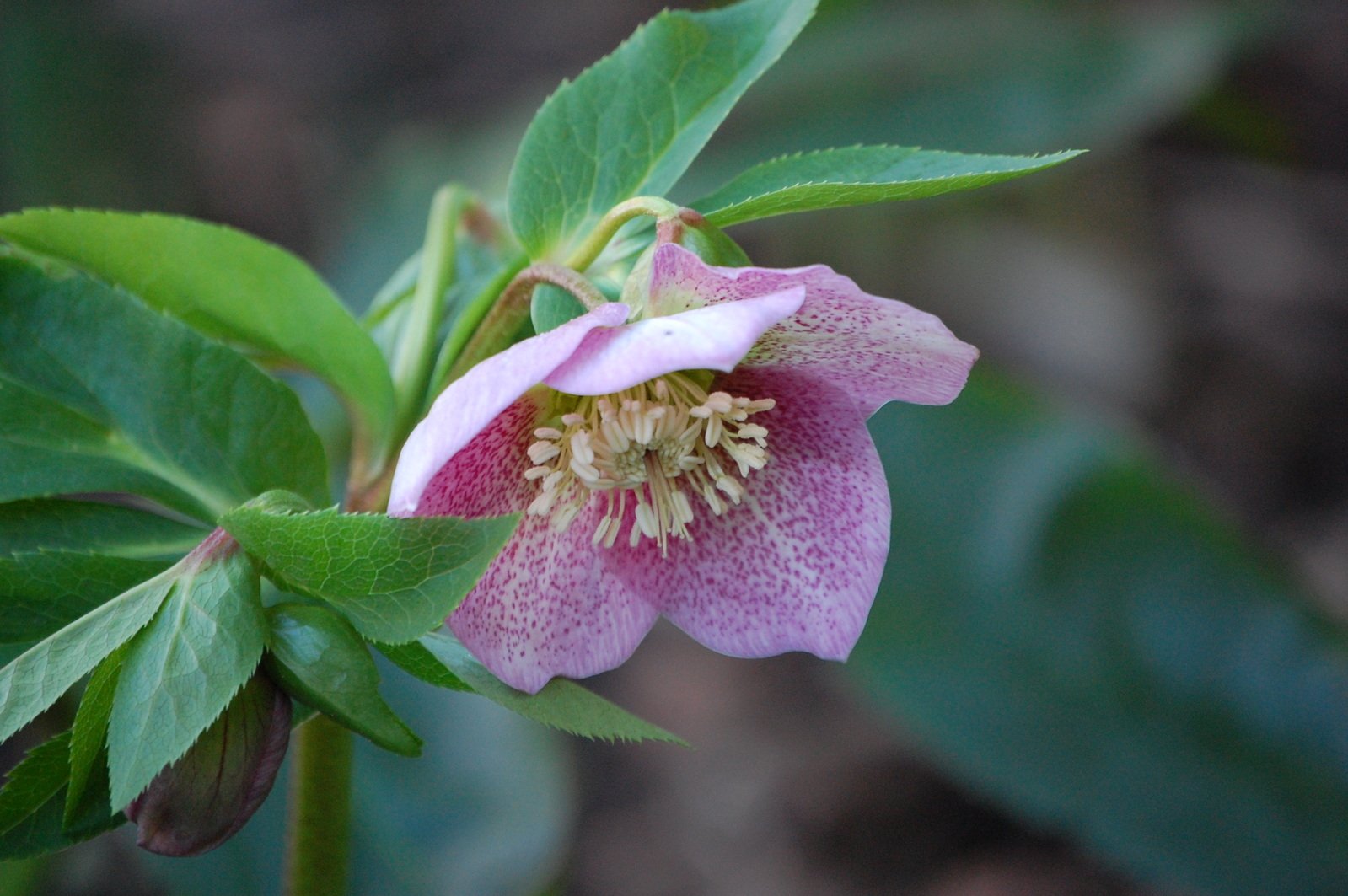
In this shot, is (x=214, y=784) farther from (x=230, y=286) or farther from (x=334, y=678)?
(x=230, y=286)

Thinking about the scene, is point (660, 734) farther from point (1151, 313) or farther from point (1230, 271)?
point (1230, 271)

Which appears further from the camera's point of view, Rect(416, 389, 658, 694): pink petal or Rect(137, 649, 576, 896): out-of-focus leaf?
Rect(137, 649, 576, 896): out-of-focus leaf

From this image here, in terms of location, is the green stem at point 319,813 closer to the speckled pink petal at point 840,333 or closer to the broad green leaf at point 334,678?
the broad green leaf at point 334,678

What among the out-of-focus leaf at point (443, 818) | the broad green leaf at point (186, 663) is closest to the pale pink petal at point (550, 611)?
the broad green leaf at point (186, 663)

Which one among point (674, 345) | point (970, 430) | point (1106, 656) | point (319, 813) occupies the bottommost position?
point (1106, 656)

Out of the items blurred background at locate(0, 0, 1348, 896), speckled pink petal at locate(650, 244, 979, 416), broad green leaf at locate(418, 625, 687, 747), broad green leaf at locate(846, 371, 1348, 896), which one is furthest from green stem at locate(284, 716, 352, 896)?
broad green leaf at locate(846, 371, 1348, 896)

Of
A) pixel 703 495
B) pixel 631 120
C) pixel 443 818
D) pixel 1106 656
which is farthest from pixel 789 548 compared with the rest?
pixel 1106 656

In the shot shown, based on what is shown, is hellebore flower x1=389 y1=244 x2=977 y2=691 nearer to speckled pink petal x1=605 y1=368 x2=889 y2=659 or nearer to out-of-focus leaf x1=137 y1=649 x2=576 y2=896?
speckled pink petal x1=605 y1=368 x2=889 y2=659
